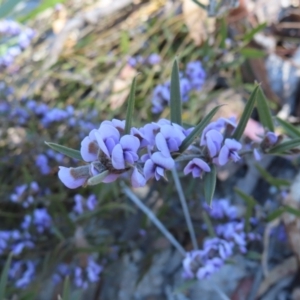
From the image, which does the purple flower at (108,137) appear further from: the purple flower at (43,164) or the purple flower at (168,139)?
the purple flower at (43,164)

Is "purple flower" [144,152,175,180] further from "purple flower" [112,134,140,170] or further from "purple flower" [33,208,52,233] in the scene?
"purple flower" [33,208,52,233]

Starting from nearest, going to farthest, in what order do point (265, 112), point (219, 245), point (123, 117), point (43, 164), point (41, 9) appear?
point (265, 112)
point (219, 245)
point (43, 164)
point (123, 117)
point (41, 9)

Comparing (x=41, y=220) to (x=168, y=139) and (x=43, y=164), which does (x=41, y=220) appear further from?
(x=168, y=139)

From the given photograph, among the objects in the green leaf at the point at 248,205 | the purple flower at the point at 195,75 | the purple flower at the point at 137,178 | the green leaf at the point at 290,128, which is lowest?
the green leaf at the point at 248,205

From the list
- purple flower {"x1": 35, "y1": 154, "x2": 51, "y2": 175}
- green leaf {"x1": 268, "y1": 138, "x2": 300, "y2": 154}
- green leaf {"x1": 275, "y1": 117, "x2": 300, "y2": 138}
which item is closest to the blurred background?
purple flower {"x1": 35, "y1": 154, "x2": 51, "y2": 175}

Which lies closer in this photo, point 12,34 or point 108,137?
point 108,137

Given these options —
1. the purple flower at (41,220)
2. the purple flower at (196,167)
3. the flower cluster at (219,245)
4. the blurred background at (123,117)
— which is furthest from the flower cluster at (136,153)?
the purple flower at (41,220)

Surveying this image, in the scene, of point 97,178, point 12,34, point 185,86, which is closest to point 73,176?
point 97,178
